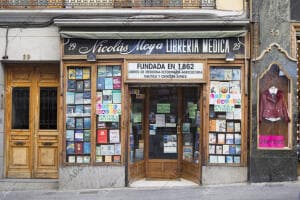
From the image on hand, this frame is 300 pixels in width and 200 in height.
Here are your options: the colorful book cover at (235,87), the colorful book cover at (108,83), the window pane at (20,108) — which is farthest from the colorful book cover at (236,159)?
the window pane at (20,108)

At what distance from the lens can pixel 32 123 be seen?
40.5ft

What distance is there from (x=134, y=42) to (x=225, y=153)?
124 inches

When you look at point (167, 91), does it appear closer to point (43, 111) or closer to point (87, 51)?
point (87, 51)

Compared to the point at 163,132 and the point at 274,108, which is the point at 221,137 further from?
the point at 163,132

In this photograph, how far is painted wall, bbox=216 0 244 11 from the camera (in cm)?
1146

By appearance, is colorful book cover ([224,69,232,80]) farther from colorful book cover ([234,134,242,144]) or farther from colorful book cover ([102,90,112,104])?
colorful book cover ([102,90,112,104])

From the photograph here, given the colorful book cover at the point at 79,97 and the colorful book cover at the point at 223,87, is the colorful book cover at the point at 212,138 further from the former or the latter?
the colorful book cover at the point at 79,97

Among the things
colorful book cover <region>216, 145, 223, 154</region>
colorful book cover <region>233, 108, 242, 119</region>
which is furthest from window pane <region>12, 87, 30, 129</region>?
colorful book cover <region>233, 108, 242, 119</region>

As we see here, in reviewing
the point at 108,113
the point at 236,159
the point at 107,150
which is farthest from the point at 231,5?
the point at 107,150

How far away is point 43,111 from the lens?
1236cm

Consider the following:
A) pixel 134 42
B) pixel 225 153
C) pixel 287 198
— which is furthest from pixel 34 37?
pixel 287 198

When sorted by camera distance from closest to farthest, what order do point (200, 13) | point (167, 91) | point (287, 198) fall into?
1. point (287, 198)
2. point (200, 13)
3. point (167, 91)

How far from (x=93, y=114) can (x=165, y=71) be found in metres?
1.86

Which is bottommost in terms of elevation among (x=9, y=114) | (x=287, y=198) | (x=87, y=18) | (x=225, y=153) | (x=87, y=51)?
(x=287, y=198)
